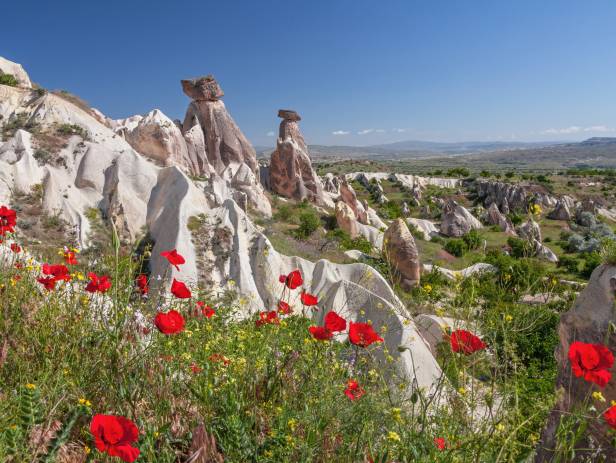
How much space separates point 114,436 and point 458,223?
4107cm

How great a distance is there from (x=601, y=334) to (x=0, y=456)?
17.3 ft

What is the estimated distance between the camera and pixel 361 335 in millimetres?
2363

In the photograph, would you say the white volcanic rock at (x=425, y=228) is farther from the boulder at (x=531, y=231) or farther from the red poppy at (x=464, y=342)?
the red poppy at (x=464, y=342)

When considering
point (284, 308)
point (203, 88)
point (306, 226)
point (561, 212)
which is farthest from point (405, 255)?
point (561, 212)

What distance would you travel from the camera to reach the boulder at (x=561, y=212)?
4569cm

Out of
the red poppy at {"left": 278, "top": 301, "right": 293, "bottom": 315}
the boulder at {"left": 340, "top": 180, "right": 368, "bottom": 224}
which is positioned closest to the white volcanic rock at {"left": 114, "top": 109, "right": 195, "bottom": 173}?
the boulder at {"left": 340, "top": 180, "right": 368, "bottom": 224}

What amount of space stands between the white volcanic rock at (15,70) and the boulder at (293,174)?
62.1 ft

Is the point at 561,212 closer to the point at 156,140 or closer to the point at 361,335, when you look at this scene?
the point at 156,140

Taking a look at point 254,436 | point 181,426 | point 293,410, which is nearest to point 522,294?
point 293,410

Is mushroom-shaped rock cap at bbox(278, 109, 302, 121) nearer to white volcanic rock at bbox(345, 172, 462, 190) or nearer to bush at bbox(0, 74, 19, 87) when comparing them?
bush at bbox(0, 74, 19, 87)

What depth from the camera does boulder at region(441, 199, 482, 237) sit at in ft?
128

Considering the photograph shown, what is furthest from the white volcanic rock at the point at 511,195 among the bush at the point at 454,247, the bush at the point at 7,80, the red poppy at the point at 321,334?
the red poppy at the point at 321,334

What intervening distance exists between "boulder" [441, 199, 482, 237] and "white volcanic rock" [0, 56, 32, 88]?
1381 inches

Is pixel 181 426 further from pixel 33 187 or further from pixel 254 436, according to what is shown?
pixel 33 187
